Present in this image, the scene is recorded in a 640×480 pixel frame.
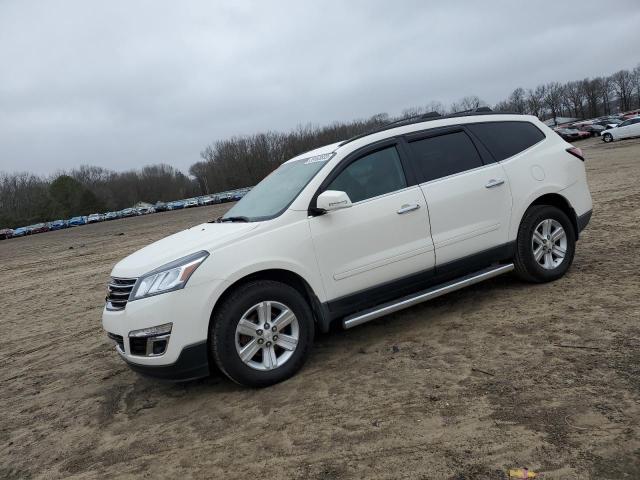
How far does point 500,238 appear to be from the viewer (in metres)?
5.16

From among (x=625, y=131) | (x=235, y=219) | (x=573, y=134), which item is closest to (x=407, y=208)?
(x=235, y=219)

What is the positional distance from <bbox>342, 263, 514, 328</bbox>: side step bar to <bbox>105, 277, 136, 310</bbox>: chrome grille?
5.87 ft

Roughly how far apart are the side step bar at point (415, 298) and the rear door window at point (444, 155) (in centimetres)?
103

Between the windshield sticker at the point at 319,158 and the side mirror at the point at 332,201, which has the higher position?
the windshield sticker at the point at 319,158

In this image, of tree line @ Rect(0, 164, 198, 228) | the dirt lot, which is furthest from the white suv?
tree line @ Rect(0, 164, 198, 228)

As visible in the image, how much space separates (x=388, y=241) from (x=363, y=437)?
1.87 m

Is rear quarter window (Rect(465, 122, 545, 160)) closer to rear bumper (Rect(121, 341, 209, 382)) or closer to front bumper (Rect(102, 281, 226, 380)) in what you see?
front bumper (Rect(102, 281, 226, 380))

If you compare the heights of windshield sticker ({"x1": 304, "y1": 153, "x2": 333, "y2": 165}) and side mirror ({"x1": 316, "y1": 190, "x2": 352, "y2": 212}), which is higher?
windshield sticker ({"x1": 304, "y1": 153, "x2": 333, "y2": 165})

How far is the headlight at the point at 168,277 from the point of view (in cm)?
383

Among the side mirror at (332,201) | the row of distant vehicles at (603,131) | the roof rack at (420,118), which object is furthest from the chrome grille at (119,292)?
the row of distant vehicles at (603,131)

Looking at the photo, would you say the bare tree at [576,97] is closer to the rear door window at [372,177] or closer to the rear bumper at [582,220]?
the rear bumper at [582,220]

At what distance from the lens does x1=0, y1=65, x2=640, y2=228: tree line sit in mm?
104125

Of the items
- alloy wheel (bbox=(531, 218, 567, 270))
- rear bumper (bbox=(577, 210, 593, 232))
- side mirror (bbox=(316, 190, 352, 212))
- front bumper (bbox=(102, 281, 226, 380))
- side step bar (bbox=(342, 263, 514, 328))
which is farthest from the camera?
rear bumper (bbox=(577, 210, 593, 232))

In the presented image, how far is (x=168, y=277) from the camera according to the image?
3.87 m
